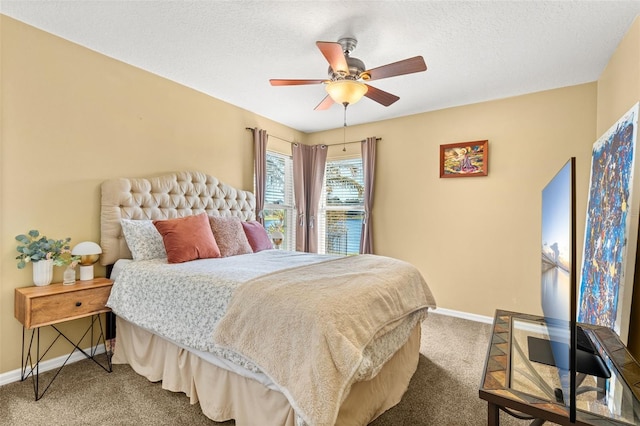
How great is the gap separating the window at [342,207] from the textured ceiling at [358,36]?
166cm

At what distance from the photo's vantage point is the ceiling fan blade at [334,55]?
1.89 metres

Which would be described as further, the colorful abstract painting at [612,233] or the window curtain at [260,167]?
the window curtain at [260,167]

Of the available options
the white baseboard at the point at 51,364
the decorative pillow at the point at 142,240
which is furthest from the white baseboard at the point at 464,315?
the white baseboard at the point at 51,364

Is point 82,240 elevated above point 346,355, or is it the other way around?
point 82,240

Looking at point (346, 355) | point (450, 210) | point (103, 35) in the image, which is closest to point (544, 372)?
point (346, 355)

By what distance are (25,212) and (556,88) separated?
5.04 m

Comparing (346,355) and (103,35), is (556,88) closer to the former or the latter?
(346,355)

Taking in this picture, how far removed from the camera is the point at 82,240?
2.60 meters

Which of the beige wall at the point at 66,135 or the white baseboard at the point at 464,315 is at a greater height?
the beige wall at the point at 66,135

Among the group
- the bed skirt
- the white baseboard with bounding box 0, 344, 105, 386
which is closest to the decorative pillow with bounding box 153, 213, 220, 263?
the bed skirt

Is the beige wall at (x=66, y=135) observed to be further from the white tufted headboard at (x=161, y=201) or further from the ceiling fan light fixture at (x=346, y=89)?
the ceiling fan light fixture at (x=346, y=89)

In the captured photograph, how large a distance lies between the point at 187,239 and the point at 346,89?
1787 mm

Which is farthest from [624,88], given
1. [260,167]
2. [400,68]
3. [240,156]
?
[240,156]

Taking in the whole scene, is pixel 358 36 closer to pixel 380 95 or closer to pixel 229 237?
pixel 380 95
